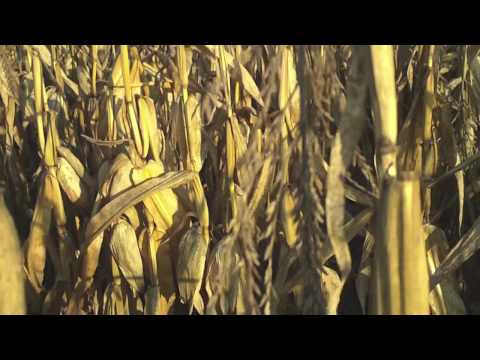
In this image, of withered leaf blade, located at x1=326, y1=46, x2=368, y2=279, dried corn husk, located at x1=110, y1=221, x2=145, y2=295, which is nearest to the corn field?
dried corn husk, located at x1=110, y1=221, x2=145, y2=295

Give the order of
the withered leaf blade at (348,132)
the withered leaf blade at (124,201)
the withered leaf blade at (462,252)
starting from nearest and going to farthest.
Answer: the withered leaf blade at (348,132) → the withered leaf blade at (462,252) → the withered leaf blade at (124,201)

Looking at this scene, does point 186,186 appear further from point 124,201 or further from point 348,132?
point 348,132

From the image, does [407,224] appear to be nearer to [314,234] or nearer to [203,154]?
[314,234]

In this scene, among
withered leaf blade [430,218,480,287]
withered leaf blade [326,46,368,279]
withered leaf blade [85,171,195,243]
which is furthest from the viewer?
withered leaf blade [85,171,195,243]

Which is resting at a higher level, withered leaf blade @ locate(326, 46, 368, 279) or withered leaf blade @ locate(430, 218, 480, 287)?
withered leaf blade @ locate(326, 46, 368, 279)

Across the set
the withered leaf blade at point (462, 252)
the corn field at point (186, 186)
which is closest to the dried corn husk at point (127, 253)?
the corn field at point (186, 186)

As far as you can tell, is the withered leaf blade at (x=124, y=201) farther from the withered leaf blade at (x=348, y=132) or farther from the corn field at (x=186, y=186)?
the withered leaf blade at (x=348, y=132)

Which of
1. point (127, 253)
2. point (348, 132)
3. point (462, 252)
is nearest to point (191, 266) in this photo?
point (127, 253)

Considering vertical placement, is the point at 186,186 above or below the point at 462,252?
above

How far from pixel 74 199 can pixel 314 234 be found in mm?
671

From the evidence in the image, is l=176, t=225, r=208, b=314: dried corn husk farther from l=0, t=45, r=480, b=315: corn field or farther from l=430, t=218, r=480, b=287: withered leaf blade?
l=430, t=218, r=480, b=287: withered leaf blade

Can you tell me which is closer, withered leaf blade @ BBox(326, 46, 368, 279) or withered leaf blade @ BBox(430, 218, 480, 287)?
withered leaf blade @ BBox(326, 46, 368, 279)

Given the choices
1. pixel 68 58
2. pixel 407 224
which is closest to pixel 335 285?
pixel 407 224

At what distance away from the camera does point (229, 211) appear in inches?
36.7
